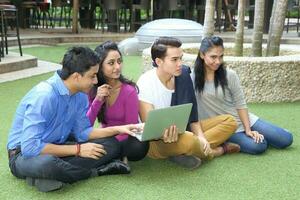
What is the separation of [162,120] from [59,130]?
0.56m

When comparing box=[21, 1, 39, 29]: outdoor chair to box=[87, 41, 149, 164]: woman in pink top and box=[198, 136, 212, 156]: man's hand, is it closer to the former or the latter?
box=[87, 41, 149, 164]: woman in pink top

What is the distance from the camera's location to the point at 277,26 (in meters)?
5.36

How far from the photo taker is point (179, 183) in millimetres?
2936

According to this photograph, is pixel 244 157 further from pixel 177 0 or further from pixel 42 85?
pixel 177 0

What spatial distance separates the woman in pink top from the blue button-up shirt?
16cm

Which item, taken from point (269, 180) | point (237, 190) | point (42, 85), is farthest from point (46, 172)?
point (269, 180)

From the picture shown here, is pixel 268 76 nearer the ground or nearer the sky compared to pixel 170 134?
nearer the sky

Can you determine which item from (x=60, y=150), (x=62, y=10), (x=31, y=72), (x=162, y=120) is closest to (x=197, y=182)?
(x=162, y=120)

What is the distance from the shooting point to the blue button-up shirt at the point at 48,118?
2.61 metres

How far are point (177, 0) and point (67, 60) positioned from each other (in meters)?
10.8

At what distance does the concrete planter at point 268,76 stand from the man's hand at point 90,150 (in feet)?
7.33

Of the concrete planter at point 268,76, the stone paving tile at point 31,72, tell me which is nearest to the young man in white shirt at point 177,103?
the concrete planter at point 268,76

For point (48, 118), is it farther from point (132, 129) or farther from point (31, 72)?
point (31, 72)

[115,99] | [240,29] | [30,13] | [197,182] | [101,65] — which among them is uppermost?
[30,13]
